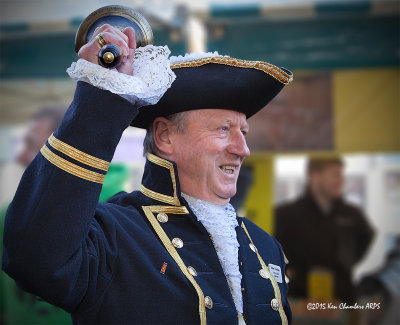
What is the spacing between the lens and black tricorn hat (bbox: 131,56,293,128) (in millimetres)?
1988

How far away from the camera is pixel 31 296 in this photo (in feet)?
12.5

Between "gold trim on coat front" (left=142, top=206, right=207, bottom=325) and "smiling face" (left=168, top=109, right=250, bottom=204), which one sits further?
"smiling face" (left=168, top=109, right=250, bottom=204)

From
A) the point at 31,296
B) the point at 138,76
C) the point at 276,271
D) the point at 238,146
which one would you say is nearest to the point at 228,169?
the point at 238,146

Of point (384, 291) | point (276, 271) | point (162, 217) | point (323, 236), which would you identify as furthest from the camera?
point (323, 236)

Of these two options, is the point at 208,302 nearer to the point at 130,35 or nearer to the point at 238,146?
the point at 238,146

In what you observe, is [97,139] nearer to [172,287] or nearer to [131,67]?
[131,67]

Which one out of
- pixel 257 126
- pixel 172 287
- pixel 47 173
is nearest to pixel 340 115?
pixel 257 126

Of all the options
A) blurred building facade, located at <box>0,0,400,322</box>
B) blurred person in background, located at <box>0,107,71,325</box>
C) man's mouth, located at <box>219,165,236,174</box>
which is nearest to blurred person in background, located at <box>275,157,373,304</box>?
blurred building facade, located at <box>0,0,400,322</box>

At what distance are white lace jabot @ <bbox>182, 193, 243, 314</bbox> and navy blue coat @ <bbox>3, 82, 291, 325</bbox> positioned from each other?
0.12ft

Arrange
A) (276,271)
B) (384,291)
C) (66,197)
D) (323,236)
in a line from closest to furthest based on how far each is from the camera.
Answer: (66,197)
(276,271)
(384,291)
(323,236)

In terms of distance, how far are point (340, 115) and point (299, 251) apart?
127 centimetres

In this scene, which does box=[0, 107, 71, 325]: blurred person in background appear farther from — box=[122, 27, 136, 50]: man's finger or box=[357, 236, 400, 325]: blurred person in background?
box=[357, 236, 400, 325]: blurred person in background

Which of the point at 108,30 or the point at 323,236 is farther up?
the point at 108,30

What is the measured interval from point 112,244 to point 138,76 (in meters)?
0.55
